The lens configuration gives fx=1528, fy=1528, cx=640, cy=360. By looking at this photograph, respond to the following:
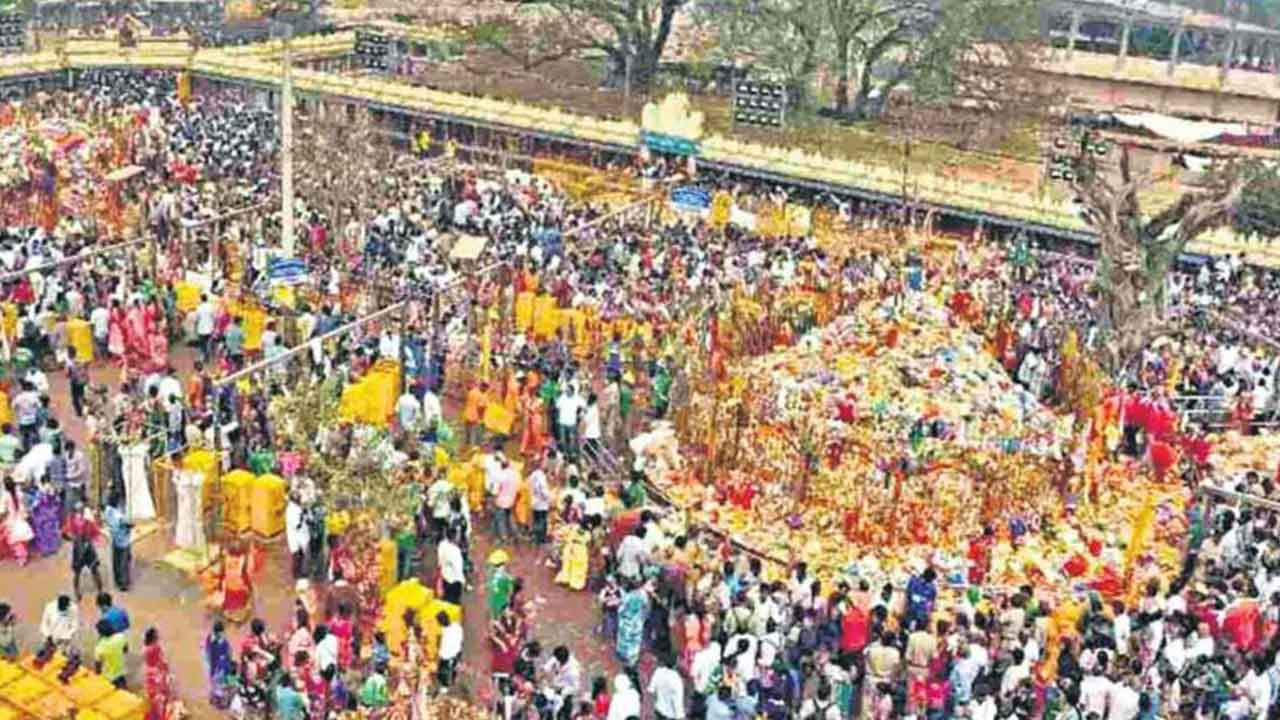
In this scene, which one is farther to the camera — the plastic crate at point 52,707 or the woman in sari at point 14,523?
the woman in sari at point 14,523

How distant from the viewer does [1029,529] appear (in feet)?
51.7

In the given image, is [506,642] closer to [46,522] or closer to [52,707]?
[52,707]

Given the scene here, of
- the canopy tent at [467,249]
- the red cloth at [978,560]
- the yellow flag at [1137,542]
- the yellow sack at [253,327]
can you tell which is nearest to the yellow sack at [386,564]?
the red cloth at [978,560]

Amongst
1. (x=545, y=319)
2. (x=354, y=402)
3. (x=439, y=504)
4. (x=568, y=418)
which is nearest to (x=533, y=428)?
(x=568, y=418)

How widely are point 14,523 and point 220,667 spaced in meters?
3.30

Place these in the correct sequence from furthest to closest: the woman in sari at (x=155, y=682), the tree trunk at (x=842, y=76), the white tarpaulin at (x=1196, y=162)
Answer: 1. the tree trunk at (x=842, y=76)
2. the white tarpaulin at (x=1196, y=162)
3. the woman in sari at (x=155, y=682)

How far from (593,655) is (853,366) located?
17.2 ft

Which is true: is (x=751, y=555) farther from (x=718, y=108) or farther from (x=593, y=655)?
(x=718, y=108)

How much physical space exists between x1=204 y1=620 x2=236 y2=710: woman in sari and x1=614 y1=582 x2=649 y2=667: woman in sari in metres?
3.26

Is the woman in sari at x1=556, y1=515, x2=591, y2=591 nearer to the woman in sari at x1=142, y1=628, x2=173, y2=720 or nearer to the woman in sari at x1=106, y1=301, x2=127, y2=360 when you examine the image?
the woman in sari at x1=142, y1=628, x2=173, y2=720

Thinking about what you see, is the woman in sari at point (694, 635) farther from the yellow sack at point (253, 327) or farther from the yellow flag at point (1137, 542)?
the yellow sack at point (253, 327)

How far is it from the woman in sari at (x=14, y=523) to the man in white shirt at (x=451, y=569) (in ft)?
13.2

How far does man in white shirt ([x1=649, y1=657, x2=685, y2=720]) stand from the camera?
39.7 feet

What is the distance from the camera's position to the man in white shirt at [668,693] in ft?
39.7
